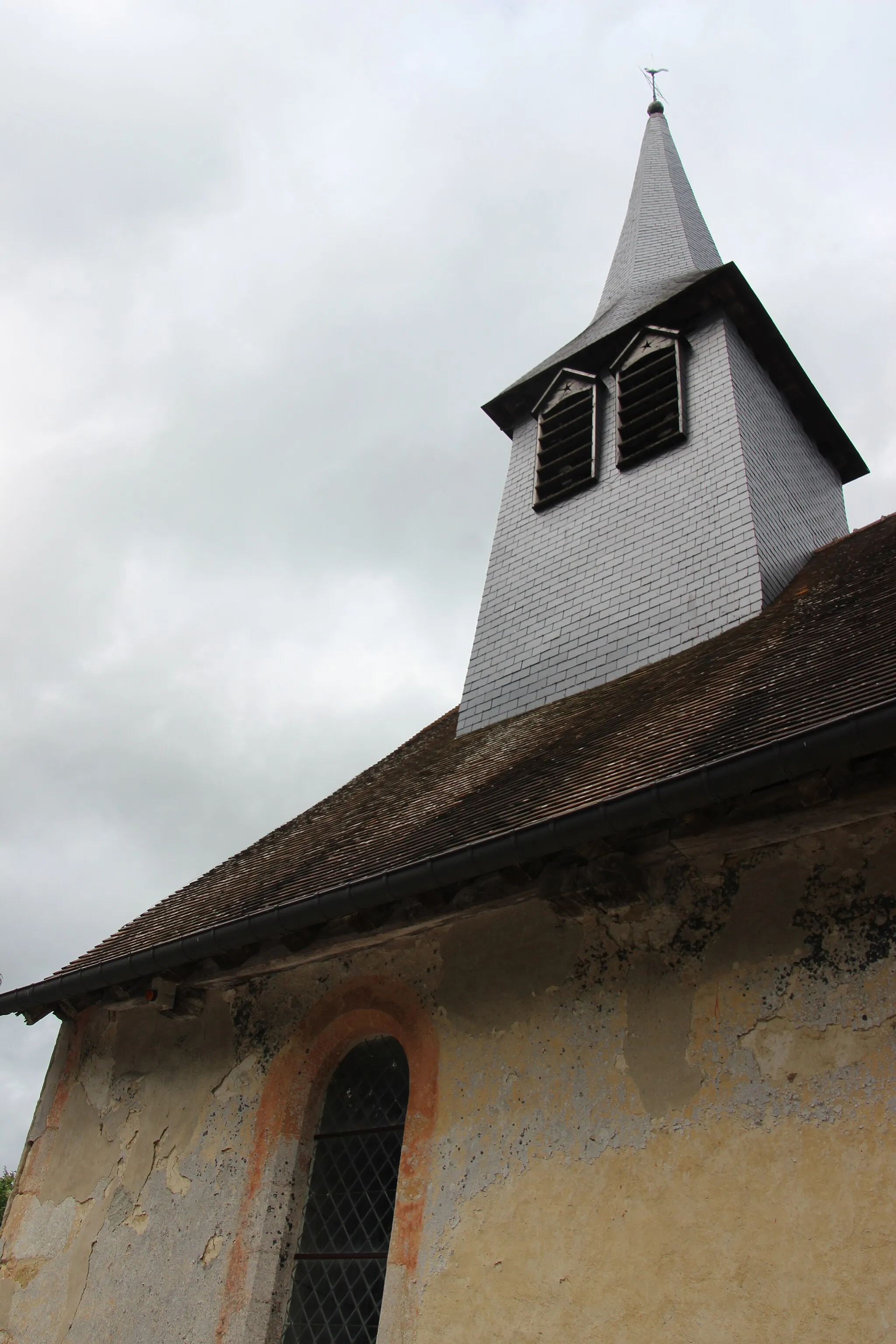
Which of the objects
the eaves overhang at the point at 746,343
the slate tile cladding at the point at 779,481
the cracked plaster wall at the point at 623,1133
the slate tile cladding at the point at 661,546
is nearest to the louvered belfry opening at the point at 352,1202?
the cracked plaster wall at the point at 623,1133

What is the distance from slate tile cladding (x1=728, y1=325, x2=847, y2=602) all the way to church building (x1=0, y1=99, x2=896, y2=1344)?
0.42 m

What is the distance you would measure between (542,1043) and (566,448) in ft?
25.1

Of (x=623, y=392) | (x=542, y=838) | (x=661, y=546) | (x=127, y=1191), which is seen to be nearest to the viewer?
(x=542, y=838)

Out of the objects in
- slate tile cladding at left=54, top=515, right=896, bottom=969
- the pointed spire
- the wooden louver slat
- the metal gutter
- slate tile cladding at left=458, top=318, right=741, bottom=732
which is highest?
the pointed spire

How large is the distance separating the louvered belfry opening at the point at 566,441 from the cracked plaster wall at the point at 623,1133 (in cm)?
638

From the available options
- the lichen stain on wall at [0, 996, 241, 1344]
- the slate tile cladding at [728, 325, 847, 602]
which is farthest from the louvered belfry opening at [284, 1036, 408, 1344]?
the slate tile cladding at [728, 325, 847, 602]

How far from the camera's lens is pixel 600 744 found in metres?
5.83

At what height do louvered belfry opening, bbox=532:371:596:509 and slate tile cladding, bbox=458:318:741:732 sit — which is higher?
louvered belfry opening, bbox=532:371:596:509

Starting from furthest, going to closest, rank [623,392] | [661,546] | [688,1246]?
1. [623,392]
2. [661,546]
3. [688,1246]

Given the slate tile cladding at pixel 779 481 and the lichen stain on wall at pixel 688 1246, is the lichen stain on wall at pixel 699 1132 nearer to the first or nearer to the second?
the lichen stain on wall at pixel 688 1246

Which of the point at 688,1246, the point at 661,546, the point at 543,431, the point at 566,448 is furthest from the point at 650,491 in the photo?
the point at 688,1246

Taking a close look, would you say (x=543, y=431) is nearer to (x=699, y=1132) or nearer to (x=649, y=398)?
(x=649, y=398)

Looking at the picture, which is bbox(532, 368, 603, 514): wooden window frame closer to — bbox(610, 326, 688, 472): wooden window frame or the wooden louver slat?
the wooden louver slat

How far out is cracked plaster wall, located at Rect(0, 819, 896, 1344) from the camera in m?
3.61
